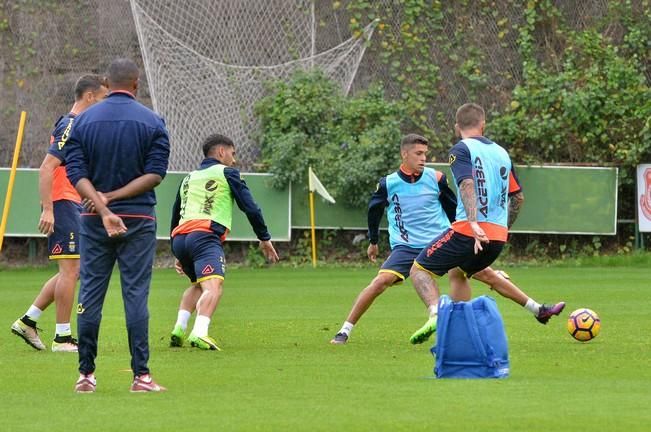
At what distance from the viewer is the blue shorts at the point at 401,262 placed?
1201cm

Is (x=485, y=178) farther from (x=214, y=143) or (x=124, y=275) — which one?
(x=124, y=275)

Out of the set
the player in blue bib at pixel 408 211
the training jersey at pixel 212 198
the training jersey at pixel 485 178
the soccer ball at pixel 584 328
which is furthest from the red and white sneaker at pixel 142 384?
the soccer ball at pixel 584 328

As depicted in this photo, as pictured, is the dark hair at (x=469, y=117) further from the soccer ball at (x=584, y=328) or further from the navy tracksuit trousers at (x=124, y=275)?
the navy tracksuit trousers at (x=124, y=275)

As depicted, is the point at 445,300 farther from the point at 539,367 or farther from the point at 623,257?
the point at 623,257

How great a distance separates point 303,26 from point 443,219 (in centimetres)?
1514

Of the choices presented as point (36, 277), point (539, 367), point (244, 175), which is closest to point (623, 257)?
point (244, 175)

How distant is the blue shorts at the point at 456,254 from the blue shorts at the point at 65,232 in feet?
9.49

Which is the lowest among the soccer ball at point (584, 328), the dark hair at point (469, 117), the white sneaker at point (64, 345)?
the white sneaker at point (64, 345)

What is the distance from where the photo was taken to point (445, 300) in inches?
347

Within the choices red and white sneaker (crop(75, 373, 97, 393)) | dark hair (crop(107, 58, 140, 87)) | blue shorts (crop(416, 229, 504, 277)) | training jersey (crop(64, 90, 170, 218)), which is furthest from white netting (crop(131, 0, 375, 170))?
red and white sneaker (crop(75, 373, 97, 393))

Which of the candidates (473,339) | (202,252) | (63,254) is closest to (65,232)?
(63,254)

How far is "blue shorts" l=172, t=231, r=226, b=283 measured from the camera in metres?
11.2

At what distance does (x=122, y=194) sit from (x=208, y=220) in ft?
10.5

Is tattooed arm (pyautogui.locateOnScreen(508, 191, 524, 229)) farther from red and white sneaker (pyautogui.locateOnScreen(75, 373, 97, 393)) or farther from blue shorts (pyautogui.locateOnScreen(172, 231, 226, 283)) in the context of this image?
red and white sneaker (pyautogui.locateOnScreen(75, 373, 97, 393))
